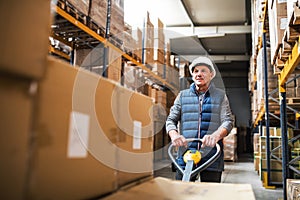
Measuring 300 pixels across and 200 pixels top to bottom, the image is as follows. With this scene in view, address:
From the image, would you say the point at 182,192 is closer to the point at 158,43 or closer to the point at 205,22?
the point at 158,43

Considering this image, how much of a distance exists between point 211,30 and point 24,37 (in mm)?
10719

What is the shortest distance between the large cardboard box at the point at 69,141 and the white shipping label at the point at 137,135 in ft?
0.77

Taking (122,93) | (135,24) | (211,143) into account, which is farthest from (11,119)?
(135,24)

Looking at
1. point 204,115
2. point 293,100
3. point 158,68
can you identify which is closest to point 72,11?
point 204,115

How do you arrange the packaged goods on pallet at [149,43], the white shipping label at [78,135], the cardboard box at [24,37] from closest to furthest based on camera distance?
1. the cardboard box at [24,37]
2. the white shipping label at [78,135]
3. the packaged goods on pallet at [149,43]

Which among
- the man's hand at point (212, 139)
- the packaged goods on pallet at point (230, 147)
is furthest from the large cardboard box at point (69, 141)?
the packaged goods on pallet at point (230, 147)

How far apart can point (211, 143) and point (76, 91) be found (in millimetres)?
1798

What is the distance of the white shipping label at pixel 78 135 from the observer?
81 cm

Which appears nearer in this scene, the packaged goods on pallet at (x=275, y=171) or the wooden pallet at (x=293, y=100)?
the wooden pallet at (x=293, y=100)

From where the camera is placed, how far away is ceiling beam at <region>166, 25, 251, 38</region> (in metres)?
10.6

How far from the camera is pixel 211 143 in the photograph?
245cm

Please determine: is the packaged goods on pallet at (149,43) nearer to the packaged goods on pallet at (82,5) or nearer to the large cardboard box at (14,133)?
the packaged goods on pallet at (82,5)

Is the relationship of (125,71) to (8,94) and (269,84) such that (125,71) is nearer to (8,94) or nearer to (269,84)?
(269,84)

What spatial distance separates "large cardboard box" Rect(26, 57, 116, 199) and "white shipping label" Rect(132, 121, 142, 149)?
0.77 ft
